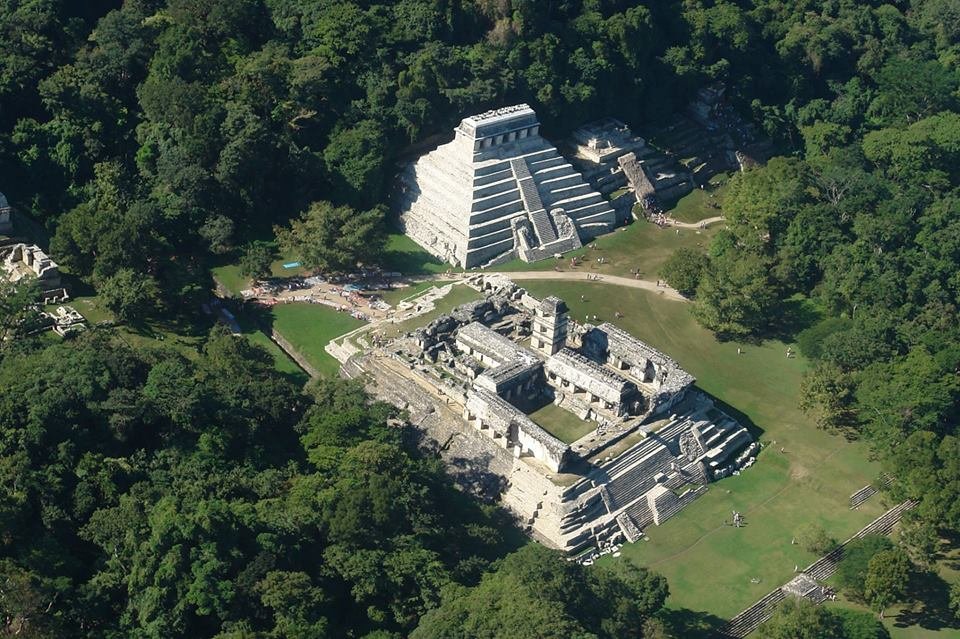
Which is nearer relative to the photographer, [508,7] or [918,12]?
[508,7]

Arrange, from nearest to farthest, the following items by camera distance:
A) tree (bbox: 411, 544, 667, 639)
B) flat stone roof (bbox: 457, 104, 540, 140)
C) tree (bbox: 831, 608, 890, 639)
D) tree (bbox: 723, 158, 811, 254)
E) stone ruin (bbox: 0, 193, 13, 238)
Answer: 1. tree (bbox: 411, 544, 667, 639)
2. tree (bbox: 831, 608, 890, 639)
3. stone ruin (bbox: 0, 193, 13, 238)
4. flat stone roof (bbox: 457, 104, 540, 140)
5. tree (bbox: 723, 158, 811, 254)

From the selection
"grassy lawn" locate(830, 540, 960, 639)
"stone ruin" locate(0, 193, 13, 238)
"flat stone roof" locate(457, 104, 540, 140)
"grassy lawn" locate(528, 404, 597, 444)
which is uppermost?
"flat stone roof" locate(457, 104, 540, 140)

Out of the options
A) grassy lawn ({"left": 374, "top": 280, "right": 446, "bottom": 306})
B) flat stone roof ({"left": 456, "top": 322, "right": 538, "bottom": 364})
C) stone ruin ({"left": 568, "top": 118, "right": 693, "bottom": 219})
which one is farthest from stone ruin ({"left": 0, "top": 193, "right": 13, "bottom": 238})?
stone ruin ({"left": 568, "top": 118, "right": 693, "bottom": 219})

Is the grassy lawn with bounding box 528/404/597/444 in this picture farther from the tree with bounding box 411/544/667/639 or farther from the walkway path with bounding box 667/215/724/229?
the walkway path with bounding box 667/215/724/229

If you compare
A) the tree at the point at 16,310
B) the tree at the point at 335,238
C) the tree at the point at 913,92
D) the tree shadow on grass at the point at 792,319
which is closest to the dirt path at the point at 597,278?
the tree shadow on grass at the point at 792,319

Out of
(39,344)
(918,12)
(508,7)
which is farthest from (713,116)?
(39,344)

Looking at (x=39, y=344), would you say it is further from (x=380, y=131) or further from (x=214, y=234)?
(x=380, y=131)

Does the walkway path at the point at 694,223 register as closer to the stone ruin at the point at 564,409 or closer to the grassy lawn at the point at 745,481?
the grassy lawn at the point at 745,481
